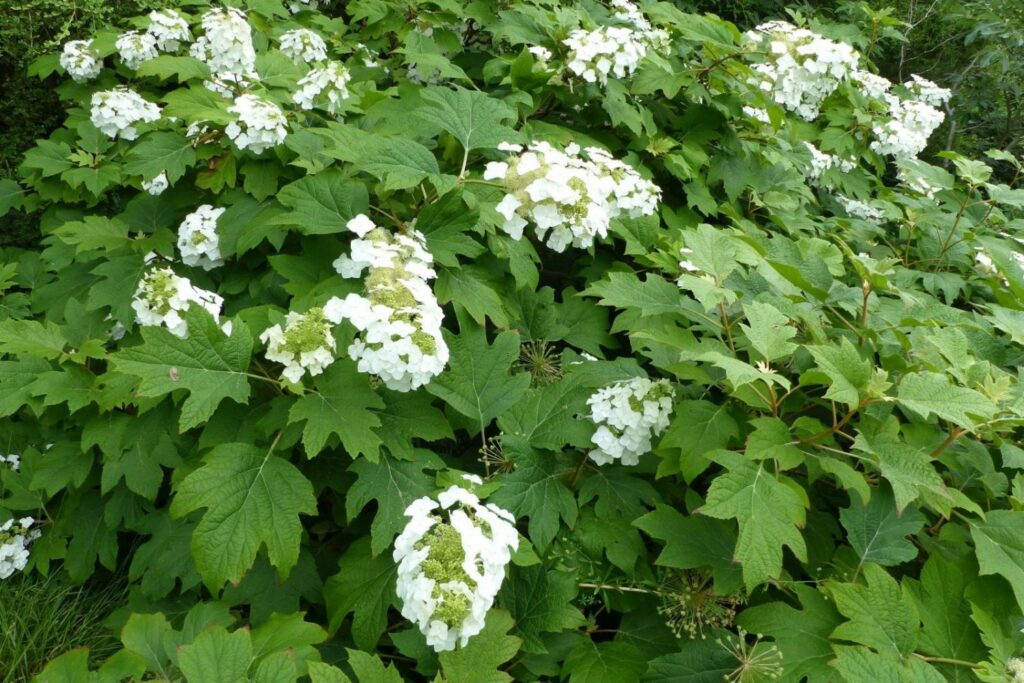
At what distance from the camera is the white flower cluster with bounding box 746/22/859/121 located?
126 inches

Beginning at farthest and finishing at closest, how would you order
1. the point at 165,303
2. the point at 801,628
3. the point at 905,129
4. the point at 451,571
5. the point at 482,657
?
the point at 905,129 → the point at 165,303 → the point at 801,628 → the point at 482,657 → the point at 451,571

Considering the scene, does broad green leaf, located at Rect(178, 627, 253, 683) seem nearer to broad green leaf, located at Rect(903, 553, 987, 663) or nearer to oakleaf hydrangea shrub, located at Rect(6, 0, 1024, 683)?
oakleaf hydrangea shrub, located at Rect(6, 0, 1024, 683)

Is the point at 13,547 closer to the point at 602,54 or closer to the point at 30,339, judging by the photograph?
the point at 30,339

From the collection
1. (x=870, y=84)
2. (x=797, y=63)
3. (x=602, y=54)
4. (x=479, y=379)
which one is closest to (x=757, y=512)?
(x=479, y=379)

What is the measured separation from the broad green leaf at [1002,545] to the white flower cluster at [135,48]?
3511 mm

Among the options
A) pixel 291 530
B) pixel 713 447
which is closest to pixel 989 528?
pixel 713 447

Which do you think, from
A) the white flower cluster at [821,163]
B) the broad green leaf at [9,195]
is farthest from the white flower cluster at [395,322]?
the white flower cluster at [821,163]

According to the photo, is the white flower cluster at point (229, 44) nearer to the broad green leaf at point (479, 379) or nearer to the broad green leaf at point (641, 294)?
the broad green leaf at point (479, 379)

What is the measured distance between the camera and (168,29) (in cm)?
315

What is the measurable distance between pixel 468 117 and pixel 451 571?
1.57 meters

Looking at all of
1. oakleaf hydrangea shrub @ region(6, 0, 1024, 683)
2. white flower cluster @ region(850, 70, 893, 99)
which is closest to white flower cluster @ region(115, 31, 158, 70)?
oakleaf hydrangea shrub @ region(6, 0, 1024, 683)

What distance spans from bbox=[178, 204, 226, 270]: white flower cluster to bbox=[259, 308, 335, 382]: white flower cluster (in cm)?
85

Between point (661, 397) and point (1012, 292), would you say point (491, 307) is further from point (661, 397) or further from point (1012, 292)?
point (1012, 292)

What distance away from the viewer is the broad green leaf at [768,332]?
1.74 metres
